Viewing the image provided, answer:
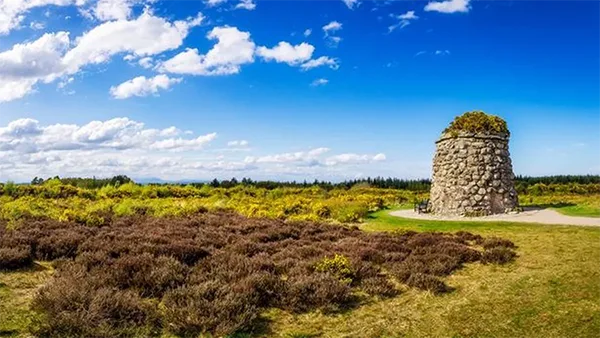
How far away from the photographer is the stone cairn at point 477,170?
25344 millimetres

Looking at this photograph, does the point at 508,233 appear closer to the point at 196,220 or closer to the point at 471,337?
the point at 471,337

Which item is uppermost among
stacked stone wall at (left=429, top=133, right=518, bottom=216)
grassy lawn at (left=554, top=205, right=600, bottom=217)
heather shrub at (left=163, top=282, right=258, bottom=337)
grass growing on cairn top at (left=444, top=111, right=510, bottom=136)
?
grass growing on cairn top at (left=444, top=111, right=510, bottom=136)

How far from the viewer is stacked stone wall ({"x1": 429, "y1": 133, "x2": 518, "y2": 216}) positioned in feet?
83.1

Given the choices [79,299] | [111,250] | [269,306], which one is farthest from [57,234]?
[269,306]

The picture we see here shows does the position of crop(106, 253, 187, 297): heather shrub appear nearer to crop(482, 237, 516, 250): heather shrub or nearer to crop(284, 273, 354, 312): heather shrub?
crop(284, 273, 354, 312): heather shrub

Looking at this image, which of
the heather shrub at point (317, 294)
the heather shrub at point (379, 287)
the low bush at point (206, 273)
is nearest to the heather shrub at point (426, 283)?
the low bush at point (206, 273)

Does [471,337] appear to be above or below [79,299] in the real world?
below

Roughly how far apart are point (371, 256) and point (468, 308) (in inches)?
167

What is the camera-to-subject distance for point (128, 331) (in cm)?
643

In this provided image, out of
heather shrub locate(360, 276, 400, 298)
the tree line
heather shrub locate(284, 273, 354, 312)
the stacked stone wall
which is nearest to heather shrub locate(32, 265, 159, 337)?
heather shrub locate(284, 273, 354, 312)

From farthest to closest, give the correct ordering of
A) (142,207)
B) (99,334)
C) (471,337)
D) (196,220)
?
1. (142,207)
2. (196,220)
3. (471,337)
4. (99,334)

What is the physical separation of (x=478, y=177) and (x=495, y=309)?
18.6m

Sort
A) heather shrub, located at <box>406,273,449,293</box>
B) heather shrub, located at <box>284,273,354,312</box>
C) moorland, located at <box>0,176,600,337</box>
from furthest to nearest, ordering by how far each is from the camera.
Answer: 1. heather shrub, located at <box>406,273,449,293</box>
2. heather shrub, located at <box>284,273,354,312</box>
3. moorland, located at <box>0,176,600,337</box>

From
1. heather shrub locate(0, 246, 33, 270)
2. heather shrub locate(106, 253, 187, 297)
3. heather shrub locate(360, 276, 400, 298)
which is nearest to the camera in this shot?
heather shrub locate(106, 253, 187, 297)
